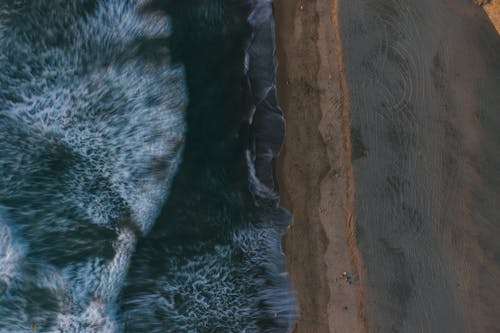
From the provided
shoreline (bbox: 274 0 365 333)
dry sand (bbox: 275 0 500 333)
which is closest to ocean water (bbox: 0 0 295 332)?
shoreline (bbox: 274 0 365 333)

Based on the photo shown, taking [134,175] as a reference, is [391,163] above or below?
below

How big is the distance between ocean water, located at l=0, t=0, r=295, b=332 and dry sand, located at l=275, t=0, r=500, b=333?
300 millimetres

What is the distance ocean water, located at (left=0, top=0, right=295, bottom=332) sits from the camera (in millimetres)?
2992

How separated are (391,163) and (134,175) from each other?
255cm

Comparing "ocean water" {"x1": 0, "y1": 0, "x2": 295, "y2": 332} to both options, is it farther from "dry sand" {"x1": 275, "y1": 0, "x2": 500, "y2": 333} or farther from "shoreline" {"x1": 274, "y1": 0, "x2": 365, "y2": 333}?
"dry sand" {"x1": 275, "y1": 0, "x2": 500, "y2": 333}

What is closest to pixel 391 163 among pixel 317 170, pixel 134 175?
pixel 317 170

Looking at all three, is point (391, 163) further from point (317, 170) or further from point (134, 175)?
point (134, 175)

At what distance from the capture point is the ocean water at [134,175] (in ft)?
9.82

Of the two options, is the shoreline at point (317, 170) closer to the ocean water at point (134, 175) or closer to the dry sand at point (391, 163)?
the dry sand at point (391, 163)

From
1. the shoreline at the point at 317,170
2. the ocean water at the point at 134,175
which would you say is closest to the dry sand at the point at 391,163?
the shoreline at the point at 317,170

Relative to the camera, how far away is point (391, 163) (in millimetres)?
2982

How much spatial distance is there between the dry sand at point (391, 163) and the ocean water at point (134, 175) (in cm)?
30

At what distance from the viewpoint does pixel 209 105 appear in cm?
305

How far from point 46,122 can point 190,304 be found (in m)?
2.31
